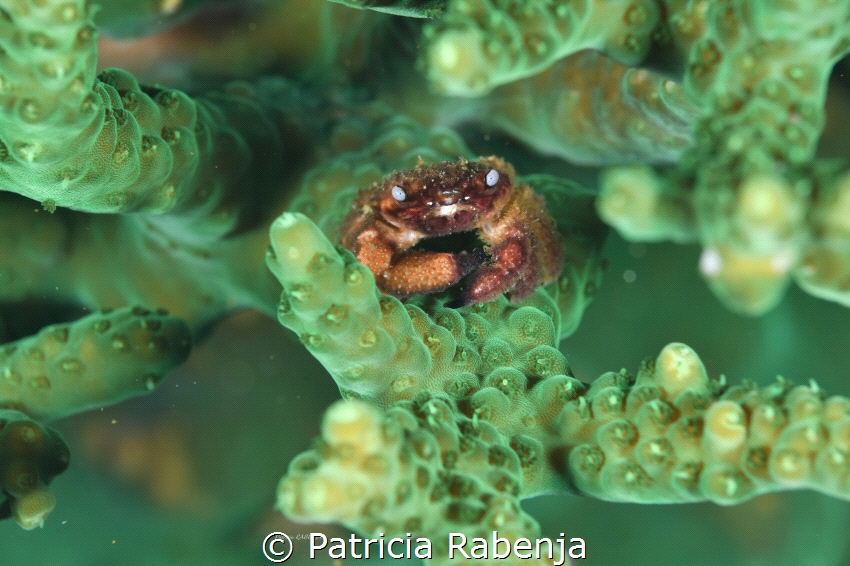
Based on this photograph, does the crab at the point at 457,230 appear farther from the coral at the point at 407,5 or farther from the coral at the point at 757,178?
the coral at the point at 757,178

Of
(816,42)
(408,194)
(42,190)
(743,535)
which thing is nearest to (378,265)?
(408,194)

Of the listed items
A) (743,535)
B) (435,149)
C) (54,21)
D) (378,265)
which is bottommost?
(743,535)

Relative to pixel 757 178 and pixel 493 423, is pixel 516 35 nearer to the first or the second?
pixel 757 178

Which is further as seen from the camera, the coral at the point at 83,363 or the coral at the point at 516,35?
the coral at the point at 83,363

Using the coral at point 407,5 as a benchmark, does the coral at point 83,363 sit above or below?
below

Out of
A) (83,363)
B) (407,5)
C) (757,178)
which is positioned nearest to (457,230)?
(407,5)

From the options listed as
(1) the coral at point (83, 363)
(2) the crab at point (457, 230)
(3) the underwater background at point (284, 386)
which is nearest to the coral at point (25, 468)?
(1) the coral at point (83, 363)

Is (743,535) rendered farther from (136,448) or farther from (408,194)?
(136,448)
